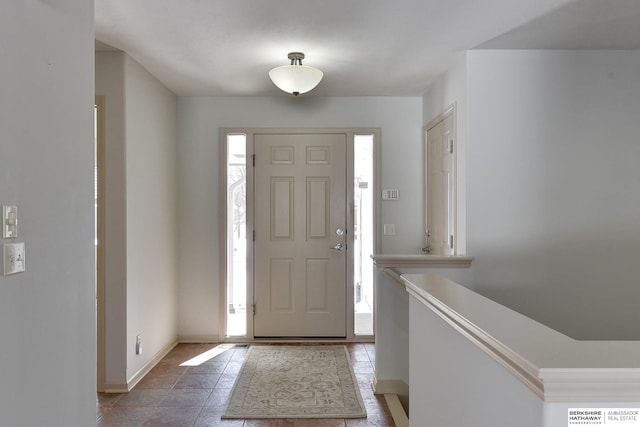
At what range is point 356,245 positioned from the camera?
4.57 metres

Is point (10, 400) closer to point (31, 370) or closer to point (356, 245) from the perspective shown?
point (31, 370)

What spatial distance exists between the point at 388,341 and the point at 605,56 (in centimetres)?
247

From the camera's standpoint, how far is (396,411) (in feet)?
8.88

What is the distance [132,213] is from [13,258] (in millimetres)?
1757

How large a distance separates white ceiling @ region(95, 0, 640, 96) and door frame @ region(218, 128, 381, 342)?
2.44ft

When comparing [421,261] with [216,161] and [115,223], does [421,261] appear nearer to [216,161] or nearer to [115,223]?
[115,223]

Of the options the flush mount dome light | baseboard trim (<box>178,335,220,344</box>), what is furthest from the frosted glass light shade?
A: baseboard trim (<box>178,335,220,344</box>)

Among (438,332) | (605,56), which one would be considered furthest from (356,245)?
(438,332)

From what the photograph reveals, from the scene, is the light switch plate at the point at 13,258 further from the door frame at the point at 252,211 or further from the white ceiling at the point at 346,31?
the door frame at the point at 252,211

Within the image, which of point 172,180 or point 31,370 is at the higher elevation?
point 172,180

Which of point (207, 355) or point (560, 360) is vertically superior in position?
point (560, 360)

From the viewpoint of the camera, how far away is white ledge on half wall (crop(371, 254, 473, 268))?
2912 mm

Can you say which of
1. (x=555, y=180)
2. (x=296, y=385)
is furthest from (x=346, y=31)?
(x=296, y=385)

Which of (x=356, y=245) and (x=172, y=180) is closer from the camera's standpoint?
(x=172, y=180)
